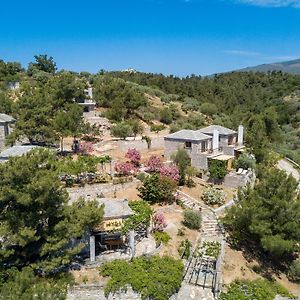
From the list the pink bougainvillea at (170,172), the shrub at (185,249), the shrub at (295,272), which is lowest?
the shrub at (295,272)

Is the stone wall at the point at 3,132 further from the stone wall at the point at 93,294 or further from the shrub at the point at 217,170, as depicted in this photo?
the stone wall at the point at 93,294

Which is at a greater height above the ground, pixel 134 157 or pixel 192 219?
pixel 134 157

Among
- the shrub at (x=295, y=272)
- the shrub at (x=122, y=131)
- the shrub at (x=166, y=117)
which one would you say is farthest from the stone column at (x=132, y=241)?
the shrub at (x=166, y=117)

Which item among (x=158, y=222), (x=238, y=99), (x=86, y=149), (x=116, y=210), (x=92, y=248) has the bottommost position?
(x=92, y=248)

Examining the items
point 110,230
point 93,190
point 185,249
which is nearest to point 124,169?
point 93,190

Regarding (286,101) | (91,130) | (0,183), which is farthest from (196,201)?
(286,101)

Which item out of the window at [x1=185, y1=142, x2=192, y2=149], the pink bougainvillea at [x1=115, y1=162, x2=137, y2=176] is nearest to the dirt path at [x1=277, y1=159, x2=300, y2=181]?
the window at [x1=185, y1=142, x2=192, y2=149]

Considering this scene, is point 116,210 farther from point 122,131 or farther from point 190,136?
point 122,131
